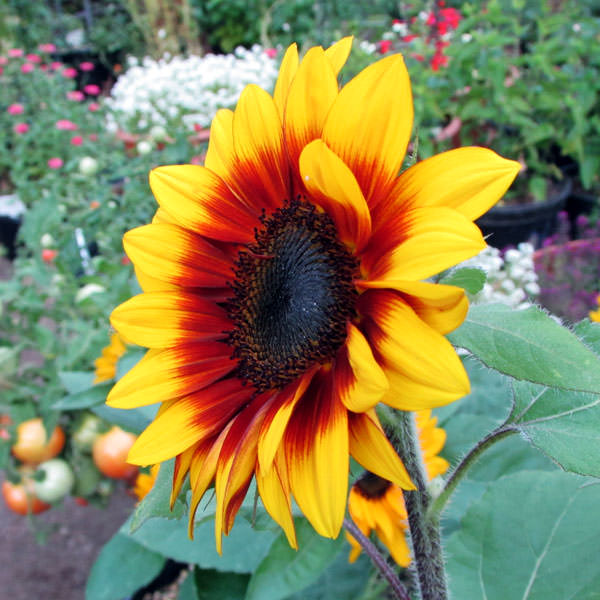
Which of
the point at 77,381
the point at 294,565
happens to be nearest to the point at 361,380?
the point at 294,565

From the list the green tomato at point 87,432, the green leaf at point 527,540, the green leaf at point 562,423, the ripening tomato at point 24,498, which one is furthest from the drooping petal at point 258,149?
the ripening tomato at point 24,498

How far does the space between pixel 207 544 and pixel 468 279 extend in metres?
0.63

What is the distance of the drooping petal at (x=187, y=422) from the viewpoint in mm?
438

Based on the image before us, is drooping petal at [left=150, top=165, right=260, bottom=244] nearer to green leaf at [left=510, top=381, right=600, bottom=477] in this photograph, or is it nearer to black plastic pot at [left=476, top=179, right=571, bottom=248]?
green leaf at [left=510, top=381, right=600, bottom=477]

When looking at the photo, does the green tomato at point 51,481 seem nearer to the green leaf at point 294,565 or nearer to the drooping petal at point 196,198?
the green leaf at point 294,565

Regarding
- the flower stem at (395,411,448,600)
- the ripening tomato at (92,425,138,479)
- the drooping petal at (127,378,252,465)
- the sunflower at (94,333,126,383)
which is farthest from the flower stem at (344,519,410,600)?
the ripening tomato at (92,425,138,479)

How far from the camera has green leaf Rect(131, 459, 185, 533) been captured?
459mm

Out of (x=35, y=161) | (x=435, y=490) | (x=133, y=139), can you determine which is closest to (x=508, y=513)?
(x=435, y=490)

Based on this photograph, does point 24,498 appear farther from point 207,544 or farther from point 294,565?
point 294,565

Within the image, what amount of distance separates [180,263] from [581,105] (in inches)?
80.9

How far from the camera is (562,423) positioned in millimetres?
448

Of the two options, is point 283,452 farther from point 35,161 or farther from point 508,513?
point 35,161

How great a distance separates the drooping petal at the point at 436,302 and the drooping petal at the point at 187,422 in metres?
0.17

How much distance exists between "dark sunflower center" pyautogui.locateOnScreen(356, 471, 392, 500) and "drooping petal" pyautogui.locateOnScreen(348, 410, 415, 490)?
1.47 ft
